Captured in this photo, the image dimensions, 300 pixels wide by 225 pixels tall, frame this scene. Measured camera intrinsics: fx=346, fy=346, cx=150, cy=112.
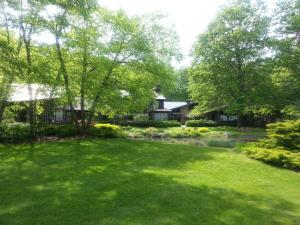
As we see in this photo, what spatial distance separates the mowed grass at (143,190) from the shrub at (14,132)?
4.84 metres

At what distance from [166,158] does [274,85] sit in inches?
1046

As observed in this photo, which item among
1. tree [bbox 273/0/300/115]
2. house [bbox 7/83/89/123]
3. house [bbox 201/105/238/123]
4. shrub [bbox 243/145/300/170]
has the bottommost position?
shrub [bbox 243/145/300/170]

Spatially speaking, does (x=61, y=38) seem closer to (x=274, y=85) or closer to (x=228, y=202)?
(x=228, y=202)

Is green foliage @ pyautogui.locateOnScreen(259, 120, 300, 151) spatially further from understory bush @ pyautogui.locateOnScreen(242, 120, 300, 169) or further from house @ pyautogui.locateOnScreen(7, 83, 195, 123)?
house @ pyautogui.locateOnScreen(7, 83, 195, 123)

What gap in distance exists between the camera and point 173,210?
7.78 metres

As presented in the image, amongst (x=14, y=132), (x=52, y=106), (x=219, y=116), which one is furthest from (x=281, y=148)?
(x=219, y=116)

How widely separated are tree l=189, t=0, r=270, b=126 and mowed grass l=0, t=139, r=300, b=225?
27883mm

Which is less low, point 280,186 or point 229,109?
point 229,109

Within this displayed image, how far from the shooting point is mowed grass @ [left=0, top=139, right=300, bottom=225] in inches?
290

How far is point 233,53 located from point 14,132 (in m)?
30.3

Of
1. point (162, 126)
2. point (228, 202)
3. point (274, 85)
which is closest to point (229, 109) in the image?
point (274, 85)

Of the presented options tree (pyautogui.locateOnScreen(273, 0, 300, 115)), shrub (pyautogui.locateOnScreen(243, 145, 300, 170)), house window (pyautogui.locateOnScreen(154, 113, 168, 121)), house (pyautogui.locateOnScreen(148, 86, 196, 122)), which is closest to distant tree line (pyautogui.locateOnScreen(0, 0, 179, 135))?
shrub (pyautogui.locateOnScreen(243, 145, 300, 170))

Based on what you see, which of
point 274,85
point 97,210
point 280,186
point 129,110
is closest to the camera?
point 97,210

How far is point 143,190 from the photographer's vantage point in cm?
926
